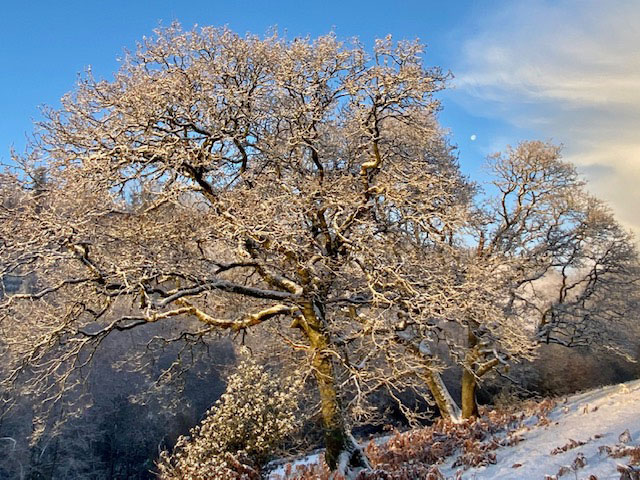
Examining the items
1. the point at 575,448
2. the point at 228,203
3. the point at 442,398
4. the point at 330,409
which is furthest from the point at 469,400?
the point at 228,203

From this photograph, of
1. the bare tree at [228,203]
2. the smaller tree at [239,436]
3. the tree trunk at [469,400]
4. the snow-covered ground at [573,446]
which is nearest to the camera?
the snow-covered ground at [573,446]

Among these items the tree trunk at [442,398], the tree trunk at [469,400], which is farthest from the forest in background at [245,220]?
the tree trunk at [469,400]

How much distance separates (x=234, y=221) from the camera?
7969mm

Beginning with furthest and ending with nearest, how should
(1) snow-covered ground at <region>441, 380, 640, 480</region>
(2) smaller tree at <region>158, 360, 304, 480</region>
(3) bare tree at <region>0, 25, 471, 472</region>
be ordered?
(2) smaller tree at <region>158, 360, 304, 480</region> → (3) bare tree at <region>0, 25, 471, 472</region> → (1) snow-covered ground at <region>441, 380, 640, 480</region>

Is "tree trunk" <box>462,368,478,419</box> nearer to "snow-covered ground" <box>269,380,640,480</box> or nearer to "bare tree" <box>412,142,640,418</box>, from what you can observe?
"bare tree" <box>412,142,640,418</box>

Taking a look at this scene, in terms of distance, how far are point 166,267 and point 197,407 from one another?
20461 mm

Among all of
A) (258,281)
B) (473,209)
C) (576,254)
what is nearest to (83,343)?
(258,281)

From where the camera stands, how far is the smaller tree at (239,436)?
8.78 metres

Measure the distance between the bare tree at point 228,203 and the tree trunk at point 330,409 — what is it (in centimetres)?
3

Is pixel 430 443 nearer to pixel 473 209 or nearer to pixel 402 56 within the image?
pixel 473 209

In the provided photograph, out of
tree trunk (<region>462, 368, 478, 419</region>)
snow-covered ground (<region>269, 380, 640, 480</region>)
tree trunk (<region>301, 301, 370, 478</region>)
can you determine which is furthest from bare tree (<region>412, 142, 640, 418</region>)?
tree trunk (<region>301, 301, 370, 478</region>)

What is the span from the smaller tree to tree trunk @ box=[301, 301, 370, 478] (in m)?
0.60

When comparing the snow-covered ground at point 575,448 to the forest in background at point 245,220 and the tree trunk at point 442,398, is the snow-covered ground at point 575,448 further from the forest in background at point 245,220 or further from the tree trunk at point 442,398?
the tree trunk at point 442,398

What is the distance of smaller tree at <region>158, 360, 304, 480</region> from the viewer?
878 cm
